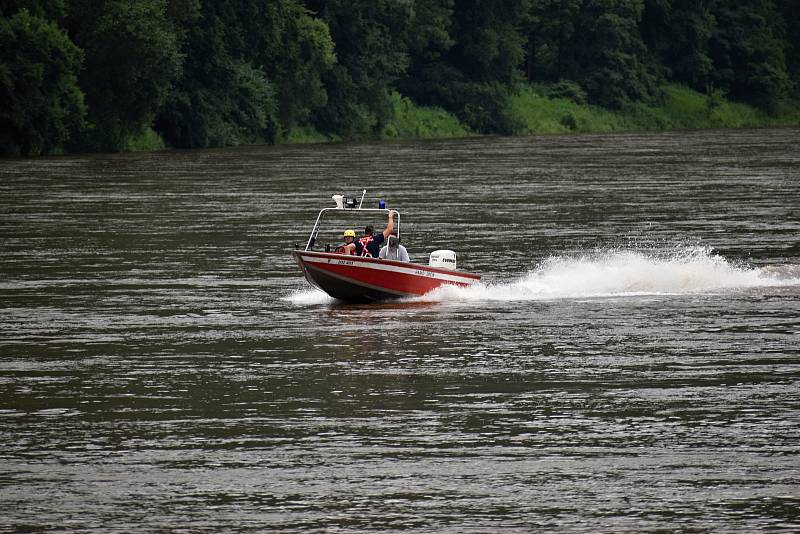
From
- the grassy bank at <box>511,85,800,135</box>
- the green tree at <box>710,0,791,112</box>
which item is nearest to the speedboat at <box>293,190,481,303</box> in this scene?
the grassy bank at <box>511,85,800,135</box>

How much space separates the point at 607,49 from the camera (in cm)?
14025

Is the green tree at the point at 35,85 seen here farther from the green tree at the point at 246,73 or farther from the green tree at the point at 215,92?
the green tree at the point at 215,92

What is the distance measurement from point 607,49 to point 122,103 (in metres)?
61.7

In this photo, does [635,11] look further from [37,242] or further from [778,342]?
[778,342]

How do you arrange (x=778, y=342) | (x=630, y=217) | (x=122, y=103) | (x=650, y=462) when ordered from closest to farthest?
(x=650, y=462), (x=778, y=342), (x=630, y=217), (x=122, y=103)

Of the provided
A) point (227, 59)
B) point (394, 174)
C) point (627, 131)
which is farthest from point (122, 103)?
point (627, 131)

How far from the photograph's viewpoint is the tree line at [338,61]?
84.6 m

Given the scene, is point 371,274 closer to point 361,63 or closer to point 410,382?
point 410,382

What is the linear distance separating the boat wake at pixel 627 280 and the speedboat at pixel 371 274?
298 mm

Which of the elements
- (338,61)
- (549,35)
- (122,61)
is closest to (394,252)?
(122,61)

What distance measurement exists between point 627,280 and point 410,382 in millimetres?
11118

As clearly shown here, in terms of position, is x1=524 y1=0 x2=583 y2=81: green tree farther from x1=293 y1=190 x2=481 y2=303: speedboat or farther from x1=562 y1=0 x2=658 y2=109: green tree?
x1=293 y1=190 x2=481 y2=303: speedboat

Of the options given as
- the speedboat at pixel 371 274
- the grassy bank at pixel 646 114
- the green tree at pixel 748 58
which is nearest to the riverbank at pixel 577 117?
the grassy bank at pixel 646 114

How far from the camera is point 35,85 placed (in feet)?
270
